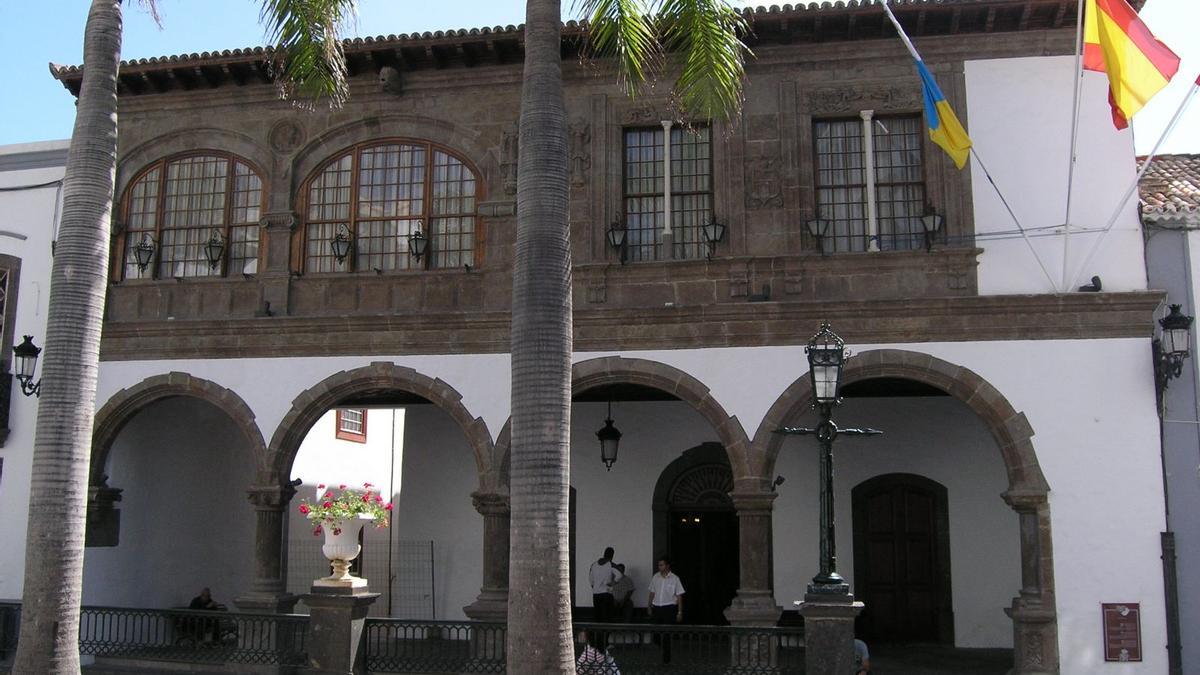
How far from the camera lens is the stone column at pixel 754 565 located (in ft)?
41.8

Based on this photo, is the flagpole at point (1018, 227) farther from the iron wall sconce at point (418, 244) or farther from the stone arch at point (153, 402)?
the stone arch at point (153, 402)

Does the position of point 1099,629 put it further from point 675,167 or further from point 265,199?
point 265,199

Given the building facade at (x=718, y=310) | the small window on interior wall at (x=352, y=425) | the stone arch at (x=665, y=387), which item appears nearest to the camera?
the building facade at (x=718, y=310)

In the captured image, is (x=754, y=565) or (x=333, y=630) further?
(x=754, y=565)

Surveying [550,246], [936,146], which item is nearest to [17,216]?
[550,246]

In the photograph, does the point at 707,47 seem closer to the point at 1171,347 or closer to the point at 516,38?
the point at 516,38

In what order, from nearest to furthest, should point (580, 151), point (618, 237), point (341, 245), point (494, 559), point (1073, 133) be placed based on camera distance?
point (1073, 133)
point (494, 559)
point (618, 237)
point (580, 151)
point (341, 245)

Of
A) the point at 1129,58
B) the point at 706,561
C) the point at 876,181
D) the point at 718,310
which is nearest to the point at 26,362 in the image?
the point at 718,310

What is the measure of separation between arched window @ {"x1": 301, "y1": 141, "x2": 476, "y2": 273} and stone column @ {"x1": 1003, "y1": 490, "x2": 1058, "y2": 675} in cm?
743

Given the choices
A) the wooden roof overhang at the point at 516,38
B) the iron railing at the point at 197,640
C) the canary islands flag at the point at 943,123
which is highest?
the wooden roof overhang at the point at 516,38

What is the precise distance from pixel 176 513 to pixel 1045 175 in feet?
43.4

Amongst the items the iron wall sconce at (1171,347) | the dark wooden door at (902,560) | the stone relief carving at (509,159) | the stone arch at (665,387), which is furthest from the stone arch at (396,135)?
the iron wall sconce at (1171,347)

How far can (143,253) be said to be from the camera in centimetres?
1552

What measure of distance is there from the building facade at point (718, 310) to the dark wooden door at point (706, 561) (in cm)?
4
